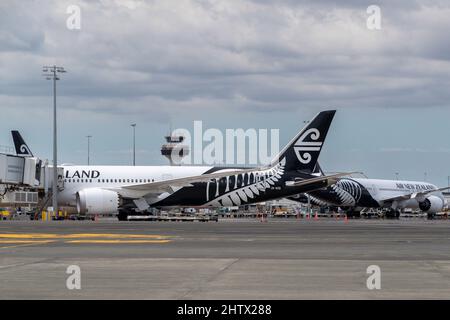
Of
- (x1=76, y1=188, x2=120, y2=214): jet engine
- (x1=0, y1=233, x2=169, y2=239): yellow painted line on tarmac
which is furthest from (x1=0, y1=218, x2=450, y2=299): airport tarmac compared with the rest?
(x1=76, y1=188, x2=120, y2=214): jet engine

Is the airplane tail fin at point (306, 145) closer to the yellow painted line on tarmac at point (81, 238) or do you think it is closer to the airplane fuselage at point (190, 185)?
the airplane fuselage at point (190, 185)

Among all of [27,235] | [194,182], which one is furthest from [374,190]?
[27,235]

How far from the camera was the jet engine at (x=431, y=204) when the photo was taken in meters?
103

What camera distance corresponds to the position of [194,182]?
71.5 meters

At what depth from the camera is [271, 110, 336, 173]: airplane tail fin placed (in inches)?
2926

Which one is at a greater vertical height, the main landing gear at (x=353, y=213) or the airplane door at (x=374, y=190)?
the airplane door at (x=374, y=190)

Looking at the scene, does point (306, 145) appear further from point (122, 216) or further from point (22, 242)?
point (22, 242)

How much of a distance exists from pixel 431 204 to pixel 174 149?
217 ft

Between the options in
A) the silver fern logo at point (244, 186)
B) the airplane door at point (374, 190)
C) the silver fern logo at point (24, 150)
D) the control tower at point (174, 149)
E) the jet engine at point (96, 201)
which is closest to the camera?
the jet engine at point (96, 201)

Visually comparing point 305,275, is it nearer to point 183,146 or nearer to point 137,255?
point 137,255

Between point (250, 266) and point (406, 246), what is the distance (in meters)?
11.4

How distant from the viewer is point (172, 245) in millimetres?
31344

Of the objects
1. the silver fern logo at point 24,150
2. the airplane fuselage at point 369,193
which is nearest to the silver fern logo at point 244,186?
the silver fern logo at point 24,150

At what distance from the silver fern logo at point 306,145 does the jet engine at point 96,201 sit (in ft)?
55.9
